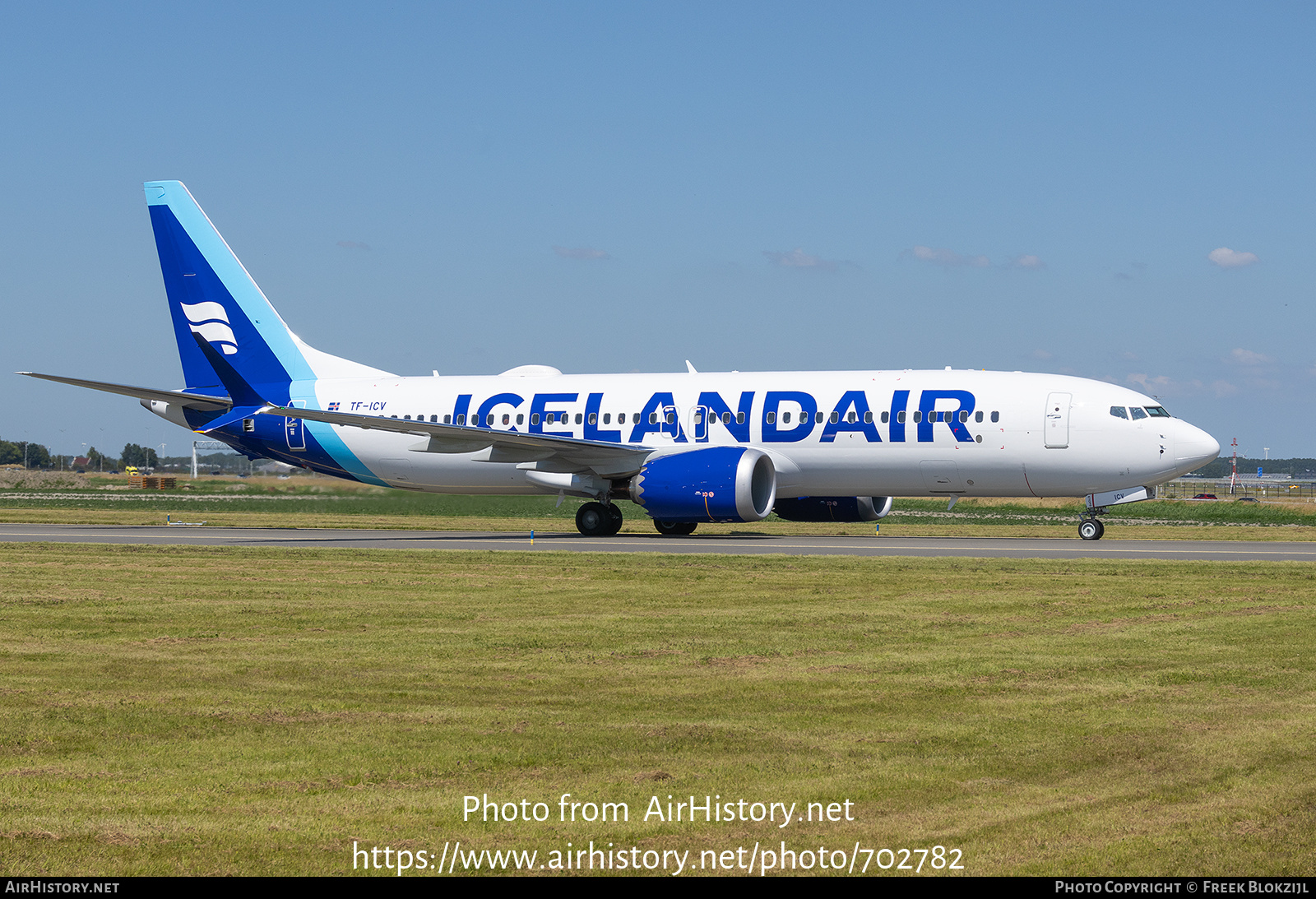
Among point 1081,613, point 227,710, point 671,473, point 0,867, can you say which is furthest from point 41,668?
point 671,473

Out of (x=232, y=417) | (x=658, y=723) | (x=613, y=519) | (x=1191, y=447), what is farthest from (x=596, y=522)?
(x=658, y=723)

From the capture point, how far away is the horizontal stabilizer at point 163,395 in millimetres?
31275

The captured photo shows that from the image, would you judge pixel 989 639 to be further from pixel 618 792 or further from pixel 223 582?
pixel 223 582

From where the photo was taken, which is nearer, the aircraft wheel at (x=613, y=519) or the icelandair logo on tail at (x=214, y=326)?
the aircraft wheel at (x=613, y=519)

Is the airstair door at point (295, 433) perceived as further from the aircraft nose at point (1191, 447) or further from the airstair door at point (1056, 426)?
the aircraft nose at point (1191, 447)

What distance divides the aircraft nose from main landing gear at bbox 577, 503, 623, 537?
44.2 ft

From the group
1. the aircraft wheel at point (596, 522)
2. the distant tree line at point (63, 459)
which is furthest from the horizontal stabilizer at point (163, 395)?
the distant tree line at point (63, 459)

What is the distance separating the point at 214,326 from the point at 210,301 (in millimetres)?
718

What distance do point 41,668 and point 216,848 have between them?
6.11 meters

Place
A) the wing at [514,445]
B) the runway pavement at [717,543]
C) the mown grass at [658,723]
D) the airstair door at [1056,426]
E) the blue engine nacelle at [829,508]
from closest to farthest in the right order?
the mown grass at [658,723] < the runway pavement at [717,543] < the airstair door at [1056,426] < the wing at [514,445] < the blue engine nacelle at [829,508]

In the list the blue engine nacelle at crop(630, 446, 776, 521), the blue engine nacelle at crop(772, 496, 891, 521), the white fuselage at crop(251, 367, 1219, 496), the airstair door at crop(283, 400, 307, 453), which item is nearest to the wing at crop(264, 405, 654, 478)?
the white fuselage at crop(251, 367, 1219, 496)

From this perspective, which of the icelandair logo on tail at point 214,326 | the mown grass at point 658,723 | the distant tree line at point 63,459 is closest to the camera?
the mown grass at point 658,723

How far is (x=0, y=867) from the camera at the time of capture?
5.87 metres

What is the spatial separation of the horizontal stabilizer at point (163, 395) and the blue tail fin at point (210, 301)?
1166 millimetres
